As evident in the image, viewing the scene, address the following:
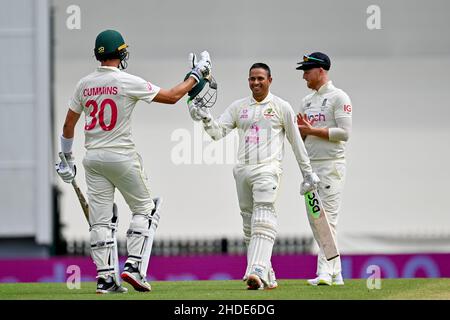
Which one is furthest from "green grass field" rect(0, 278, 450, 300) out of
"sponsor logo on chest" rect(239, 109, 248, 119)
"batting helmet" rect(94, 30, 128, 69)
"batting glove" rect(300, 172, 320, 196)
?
"batting helmet" rect(94, 30, 128, 69)

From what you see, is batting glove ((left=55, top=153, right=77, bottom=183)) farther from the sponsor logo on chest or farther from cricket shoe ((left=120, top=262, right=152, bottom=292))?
the sponsor logo on chest

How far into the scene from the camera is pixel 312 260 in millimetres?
12391

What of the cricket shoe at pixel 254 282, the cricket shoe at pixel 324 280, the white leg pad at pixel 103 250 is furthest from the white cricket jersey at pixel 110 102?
the cricket shoe at pixel 324 280

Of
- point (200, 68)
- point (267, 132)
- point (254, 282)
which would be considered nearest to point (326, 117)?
point (267, 132)

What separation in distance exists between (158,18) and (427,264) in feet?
11.7

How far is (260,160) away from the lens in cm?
905

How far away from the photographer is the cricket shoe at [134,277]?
8609mm

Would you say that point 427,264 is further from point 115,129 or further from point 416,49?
point 115,129

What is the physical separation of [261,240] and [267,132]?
748 mm

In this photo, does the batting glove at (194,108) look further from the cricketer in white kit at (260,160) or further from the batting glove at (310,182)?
the batting glove at (310,182)
